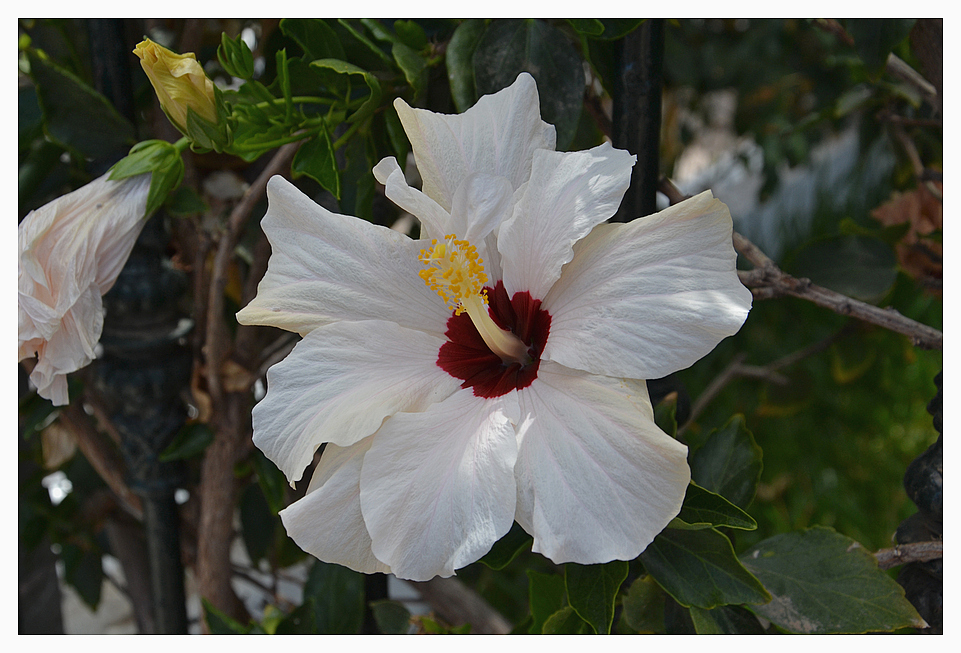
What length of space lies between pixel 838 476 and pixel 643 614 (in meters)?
1.77

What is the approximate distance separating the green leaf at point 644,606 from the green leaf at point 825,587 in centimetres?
10

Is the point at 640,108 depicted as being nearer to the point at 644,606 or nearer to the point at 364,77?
the point at 364,77

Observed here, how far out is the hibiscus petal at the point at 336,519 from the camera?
566mm

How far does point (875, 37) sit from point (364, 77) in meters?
0.57

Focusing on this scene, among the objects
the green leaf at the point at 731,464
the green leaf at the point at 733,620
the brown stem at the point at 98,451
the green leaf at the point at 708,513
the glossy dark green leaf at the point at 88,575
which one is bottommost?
the glossy dark green leaf at the point at 88,575

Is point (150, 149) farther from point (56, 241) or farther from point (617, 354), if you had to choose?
point (617, 354)

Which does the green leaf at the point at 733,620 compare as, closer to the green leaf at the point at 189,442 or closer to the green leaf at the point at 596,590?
the green leaf at the point at 596,590

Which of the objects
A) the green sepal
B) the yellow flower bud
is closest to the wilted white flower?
the green sepal

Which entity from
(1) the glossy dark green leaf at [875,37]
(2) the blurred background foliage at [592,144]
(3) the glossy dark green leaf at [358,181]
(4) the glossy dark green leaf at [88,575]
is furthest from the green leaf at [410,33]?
(4) the glossy dark green leaf at [88,575]

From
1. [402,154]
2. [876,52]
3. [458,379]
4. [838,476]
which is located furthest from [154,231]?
[838,476]

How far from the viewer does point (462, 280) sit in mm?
577

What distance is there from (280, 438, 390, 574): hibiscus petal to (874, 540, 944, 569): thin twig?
1.72 ft

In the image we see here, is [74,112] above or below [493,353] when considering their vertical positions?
→ above

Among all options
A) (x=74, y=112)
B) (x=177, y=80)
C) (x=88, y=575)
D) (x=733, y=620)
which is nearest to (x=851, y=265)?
(x=733, y=620)
